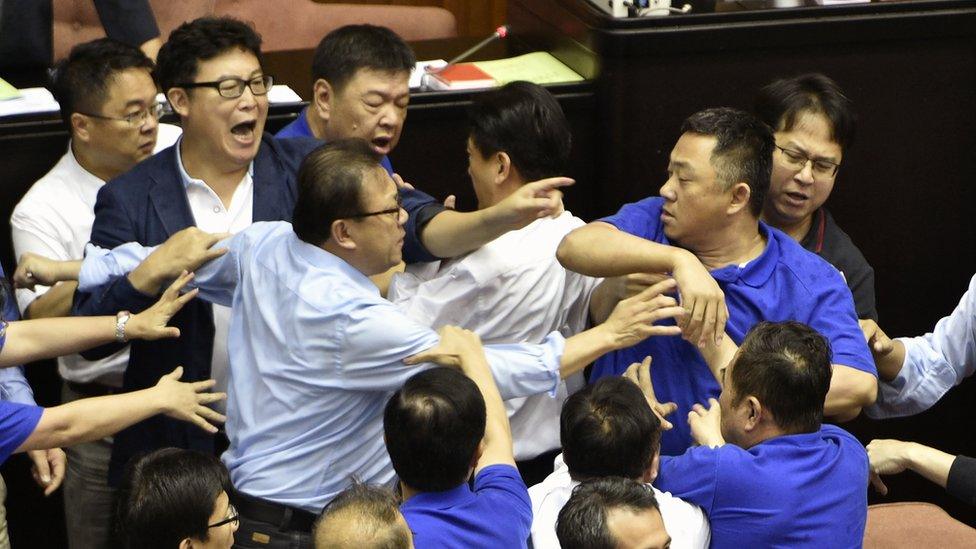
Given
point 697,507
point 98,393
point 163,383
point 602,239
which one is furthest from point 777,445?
point 98,393

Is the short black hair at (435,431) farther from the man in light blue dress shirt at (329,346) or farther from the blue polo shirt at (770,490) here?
the blue polo shirt at (770,490)

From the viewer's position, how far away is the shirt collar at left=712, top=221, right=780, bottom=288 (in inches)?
112

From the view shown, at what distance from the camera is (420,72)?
12.9 ft

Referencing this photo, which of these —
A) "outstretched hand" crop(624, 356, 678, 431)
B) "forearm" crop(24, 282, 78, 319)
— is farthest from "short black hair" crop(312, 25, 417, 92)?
"outstretched hand" crop(624, 356, 678, 431)

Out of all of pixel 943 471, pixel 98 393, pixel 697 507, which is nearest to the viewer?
pixel 697 507

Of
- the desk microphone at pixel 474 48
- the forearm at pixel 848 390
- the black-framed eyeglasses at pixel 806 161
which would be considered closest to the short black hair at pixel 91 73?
the desk microphone at pixel 474 48

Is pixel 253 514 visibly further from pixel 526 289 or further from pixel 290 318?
pixel 526 289

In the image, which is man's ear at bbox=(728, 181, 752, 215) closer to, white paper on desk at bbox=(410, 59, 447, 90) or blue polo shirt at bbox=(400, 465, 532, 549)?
blue polo shirt at bbox=(400, 465, 532, 549)

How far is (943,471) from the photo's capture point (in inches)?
121

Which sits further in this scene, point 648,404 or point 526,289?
point 526,289

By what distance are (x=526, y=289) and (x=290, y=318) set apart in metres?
0.52

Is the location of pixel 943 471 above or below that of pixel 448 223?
below

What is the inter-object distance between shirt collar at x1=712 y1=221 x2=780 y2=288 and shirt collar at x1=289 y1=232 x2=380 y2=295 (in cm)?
68

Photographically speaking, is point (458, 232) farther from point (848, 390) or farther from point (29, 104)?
point (29, 104)
